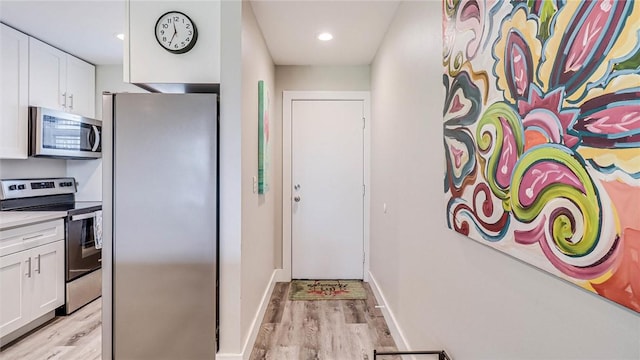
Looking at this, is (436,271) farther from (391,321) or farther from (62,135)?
(62,135)

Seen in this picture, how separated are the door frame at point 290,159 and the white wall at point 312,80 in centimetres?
Result: 5

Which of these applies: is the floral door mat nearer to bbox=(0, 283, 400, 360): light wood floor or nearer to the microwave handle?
bbox=(0, 283, 400, 360): light wood floor

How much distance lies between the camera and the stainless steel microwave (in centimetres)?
290

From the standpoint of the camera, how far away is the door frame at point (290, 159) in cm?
371

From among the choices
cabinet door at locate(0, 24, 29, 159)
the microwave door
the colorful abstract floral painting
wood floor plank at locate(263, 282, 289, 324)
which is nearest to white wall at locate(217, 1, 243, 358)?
wood floor plank at locate(263, 282, 289, 324)

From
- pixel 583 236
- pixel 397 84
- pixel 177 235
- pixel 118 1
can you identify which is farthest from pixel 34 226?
pixel 583 236

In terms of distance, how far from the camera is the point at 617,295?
0.60m

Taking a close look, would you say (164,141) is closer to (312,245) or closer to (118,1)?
(118,1)

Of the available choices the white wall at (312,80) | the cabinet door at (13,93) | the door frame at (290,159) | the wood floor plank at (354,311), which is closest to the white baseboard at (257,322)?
the door frame at (290,159)

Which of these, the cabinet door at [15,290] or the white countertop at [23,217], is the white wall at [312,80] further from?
the cabinet door at [15,290]

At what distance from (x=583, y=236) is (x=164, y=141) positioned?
194 centimetres

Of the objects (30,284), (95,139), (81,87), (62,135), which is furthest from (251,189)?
(81,87)

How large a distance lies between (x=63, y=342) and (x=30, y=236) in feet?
2.64

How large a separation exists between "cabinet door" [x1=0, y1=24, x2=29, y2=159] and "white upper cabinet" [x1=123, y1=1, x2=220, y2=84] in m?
1.45
